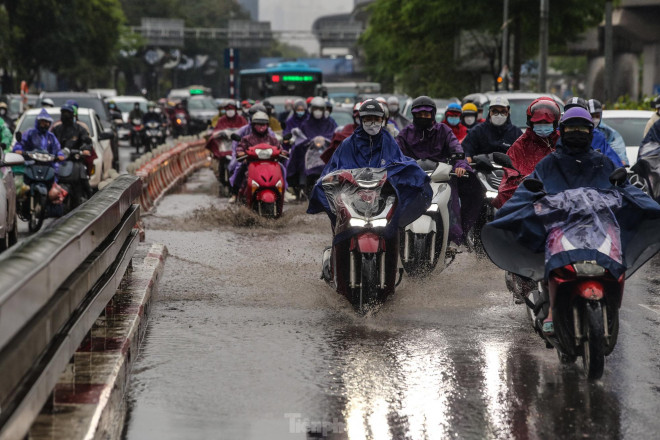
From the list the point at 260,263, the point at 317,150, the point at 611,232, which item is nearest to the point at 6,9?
the point at 317,150

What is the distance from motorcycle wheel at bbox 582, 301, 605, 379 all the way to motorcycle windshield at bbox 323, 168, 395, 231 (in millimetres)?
2540

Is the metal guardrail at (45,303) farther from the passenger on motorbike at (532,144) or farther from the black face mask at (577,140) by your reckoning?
the passenger on motorbike at (532,144)

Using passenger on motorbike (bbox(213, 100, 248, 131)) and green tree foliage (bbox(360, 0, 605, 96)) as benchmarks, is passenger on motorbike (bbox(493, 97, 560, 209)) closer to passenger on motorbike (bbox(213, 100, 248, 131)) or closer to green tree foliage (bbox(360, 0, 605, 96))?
passenger on motorbike (bbox(213, 100, 248, 131))

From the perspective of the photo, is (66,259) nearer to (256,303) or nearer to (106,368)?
(106,368)

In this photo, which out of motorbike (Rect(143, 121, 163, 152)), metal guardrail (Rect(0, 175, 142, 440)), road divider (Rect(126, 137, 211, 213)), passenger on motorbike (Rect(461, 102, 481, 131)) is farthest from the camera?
motorbike (Rect(143, 121, 163, 152))

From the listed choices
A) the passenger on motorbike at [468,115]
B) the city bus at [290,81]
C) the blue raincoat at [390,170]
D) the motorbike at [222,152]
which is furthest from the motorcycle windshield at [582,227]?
the city bus at [290,81]

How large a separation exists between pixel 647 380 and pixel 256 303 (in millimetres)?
3762

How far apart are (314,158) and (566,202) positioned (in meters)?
13.3

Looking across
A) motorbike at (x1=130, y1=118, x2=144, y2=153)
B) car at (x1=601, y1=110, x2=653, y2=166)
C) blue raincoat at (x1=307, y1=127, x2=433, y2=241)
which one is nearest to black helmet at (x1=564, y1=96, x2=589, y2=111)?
blue raincoat at (x1=307, y1=127, x2=433, y2=241)

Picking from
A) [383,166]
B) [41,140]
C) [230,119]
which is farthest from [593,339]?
[230,119]

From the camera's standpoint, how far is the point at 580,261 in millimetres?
7184

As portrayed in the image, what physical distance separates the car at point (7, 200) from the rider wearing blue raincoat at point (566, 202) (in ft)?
19.6

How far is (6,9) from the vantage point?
201 feet

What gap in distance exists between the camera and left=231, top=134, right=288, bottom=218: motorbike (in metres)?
17.8
